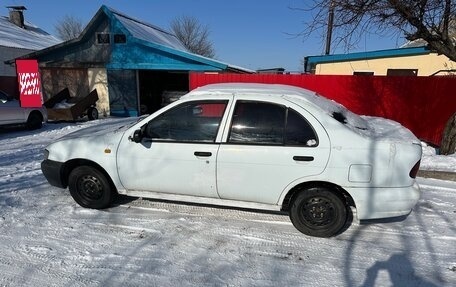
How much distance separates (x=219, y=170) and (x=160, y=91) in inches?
641

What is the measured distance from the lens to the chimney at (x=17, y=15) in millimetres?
28797

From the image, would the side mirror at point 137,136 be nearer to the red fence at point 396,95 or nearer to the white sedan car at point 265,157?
the white sedan car at point 265,157

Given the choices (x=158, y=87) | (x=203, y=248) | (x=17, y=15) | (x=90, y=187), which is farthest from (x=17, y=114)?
(x=17, y=15)

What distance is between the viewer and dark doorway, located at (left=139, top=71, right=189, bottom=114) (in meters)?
16.9

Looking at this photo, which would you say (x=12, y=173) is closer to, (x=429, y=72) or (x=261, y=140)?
(x=261, y=140)

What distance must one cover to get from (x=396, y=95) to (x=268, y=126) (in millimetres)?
7384

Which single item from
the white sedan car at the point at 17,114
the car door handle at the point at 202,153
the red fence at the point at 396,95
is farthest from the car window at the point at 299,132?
the white sedan car at the point at 17,114

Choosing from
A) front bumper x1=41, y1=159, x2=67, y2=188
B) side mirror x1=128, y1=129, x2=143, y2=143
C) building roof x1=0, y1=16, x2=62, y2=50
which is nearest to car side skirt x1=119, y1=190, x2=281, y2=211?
side mirror x1=128, y1=129, x2=143, y2=143

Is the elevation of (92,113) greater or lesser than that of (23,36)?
lesser

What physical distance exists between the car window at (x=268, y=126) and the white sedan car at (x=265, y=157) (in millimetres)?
11

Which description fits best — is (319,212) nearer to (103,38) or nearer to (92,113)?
(92,113)

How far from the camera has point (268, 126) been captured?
150 inches

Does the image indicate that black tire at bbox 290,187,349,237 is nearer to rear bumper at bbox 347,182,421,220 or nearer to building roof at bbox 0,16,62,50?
rear bumper at bbox 347,182,421,220

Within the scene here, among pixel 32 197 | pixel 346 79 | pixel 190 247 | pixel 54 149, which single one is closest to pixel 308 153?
pixel 190 247
